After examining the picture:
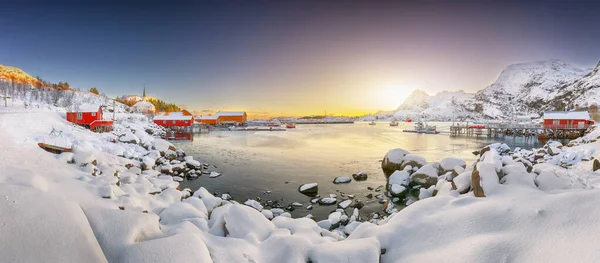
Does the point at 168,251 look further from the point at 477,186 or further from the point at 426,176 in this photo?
the point at 426,176

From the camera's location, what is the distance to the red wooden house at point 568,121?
175 feet

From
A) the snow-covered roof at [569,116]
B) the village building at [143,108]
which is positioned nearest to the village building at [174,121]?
the village building at [143,108]

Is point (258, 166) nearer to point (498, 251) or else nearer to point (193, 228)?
point (193, 228)

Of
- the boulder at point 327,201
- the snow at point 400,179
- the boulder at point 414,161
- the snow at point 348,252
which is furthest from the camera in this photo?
the boulder at point 414,161

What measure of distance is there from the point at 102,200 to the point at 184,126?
233 ft

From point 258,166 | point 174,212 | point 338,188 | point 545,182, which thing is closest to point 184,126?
point 258,166

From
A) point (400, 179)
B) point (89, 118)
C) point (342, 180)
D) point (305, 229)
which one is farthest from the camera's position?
point (89, 118)

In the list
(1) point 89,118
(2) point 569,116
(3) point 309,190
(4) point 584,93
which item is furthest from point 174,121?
(4) point 584,93

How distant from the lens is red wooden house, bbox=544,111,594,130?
2100 inches

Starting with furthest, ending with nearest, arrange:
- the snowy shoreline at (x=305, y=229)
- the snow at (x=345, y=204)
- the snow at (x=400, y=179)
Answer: the snow at (x=400, y=179)
the snow at (x=345, y=204)
the snowy shoreline at (x=305, y=229)

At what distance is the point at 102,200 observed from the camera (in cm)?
750

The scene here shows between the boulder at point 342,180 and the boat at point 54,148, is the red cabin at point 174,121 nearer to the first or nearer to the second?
the boat at point 54,148

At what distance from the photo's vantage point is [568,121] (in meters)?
54.9

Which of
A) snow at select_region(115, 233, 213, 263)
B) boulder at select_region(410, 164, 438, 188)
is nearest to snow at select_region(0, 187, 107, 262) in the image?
snow at select_region(115, 233, 213, 263)
